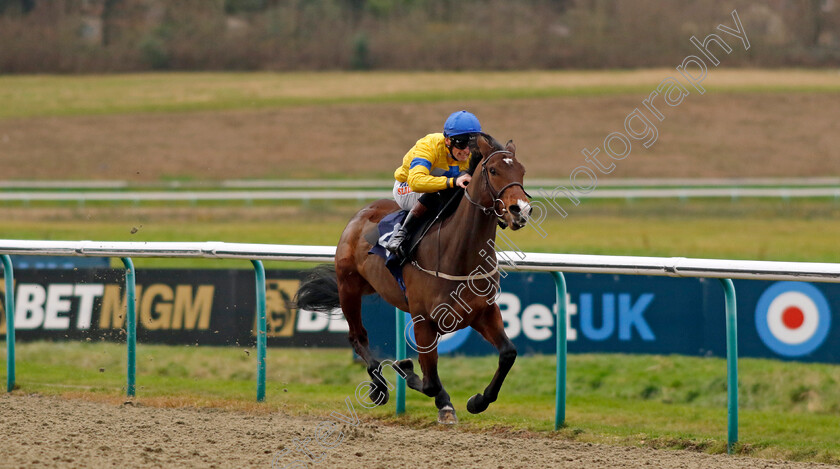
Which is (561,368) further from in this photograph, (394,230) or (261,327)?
(261,327)

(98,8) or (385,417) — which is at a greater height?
(98,8)

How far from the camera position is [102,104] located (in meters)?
36.5

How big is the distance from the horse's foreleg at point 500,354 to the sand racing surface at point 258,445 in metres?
0.23

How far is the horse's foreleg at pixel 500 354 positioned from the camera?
4.93 metres

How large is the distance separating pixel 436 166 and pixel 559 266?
2.74 feet

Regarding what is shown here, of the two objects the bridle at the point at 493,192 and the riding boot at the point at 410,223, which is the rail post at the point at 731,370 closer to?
the bridle at the point at 493,192

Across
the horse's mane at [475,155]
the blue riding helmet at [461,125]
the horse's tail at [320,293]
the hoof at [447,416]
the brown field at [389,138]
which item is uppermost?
the brown field at [389,138]

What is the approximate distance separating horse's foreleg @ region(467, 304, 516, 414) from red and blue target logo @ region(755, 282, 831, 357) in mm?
2224

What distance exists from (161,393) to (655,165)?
995 inches

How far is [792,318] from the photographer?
6.30 metres

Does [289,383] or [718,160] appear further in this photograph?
[718,160]

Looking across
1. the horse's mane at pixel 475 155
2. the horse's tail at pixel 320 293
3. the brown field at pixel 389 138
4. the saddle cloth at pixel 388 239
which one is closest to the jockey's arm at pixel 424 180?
the horse's mane at pixel 475 155

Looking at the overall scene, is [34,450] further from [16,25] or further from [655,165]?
[16,25]

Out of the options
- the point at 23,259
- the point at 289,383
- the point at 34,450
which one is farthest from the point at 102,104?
the point at 34,450
